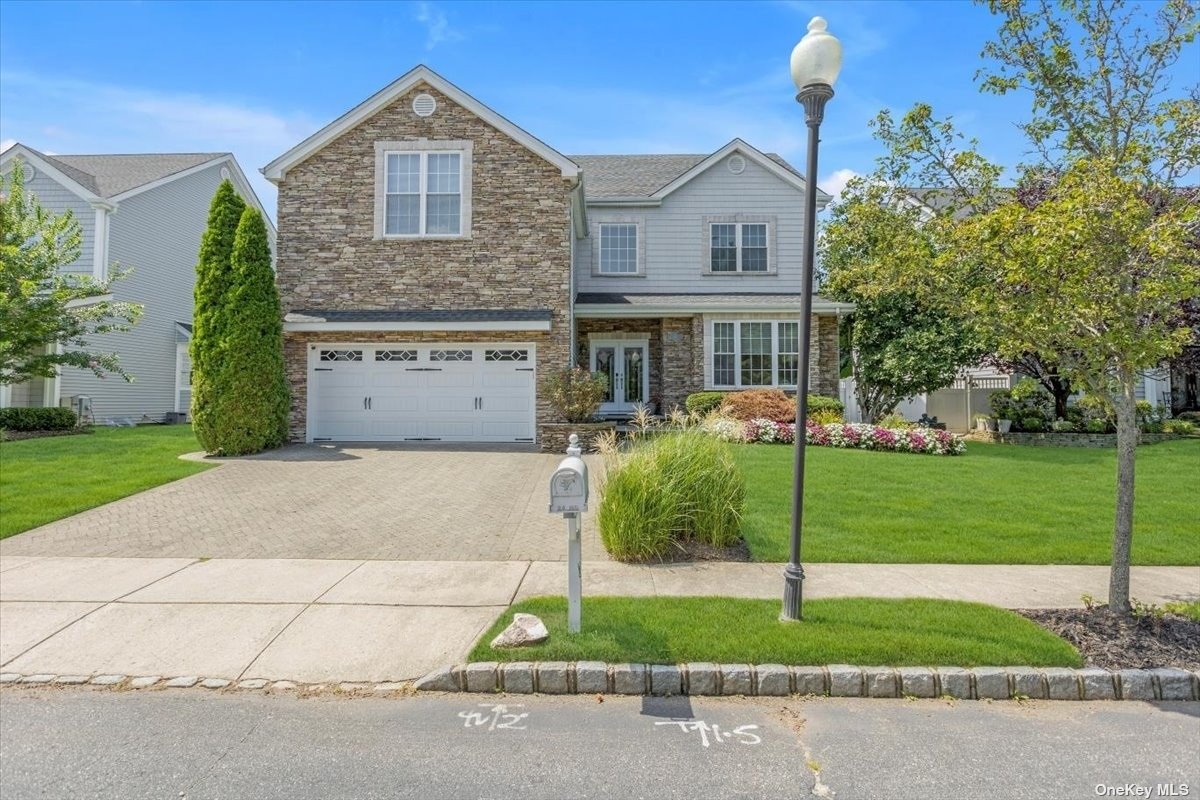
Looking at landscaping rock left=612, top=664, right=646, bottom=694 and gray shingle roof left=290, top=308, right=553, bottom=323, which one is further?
gray shingle roof left=290, top=308, right=553, bottom=323

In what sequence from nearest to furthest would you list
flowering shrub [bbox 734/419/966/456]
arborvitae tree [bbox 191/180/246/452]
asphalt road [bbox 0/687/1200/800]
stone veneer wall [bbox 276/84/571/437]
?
asphalt road [bbox 0/687/1200/800] → arborvitae tree [bbox 191/180/246/452] → flowering shrub [bbox 734/419/966/456] → stone veneer wall [bbox 276/84/571/437]

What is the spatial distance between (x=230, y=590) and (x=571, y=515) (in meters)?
3.51

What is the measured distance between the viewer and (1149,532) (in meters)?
7.79

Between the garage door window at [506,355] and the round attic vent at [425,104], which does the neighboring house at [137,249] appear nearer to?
the round attic vent at [425,104]

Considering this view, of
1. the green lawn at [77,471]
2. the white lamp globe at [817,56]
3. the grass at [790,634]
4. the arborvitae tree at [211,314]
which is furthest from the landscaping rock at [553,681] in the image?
the arborvitae tree at [211,314]

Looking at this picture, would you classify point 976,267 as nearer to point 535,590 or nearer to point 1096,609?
point 1096,609

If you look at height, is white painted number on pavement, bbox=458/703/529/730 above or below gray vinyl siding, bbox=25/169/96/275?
below

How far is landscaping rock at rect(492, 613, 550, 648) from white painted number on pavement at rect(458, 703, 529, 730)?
46 centimetres

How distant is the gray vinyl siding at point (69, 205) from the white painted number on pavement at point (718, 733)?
22.2 meters

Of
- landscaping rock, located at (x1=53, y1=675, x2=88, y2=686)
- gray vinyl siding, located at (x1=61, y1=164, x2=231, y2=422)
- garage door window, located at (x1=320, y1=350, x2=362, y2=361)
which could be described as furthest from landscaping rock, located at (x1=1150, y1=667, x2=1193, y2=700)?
gray vinyl siding, located at (x1=61, y1=164, x2=231, y2=422)

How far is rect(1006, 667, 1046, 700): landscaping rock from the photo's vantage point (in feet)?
13.5

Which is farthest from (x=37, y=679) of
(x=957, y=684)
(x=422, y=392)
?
(x=422, y=392)

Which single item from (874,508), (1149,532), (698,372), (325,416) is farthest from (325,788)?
(698,372)

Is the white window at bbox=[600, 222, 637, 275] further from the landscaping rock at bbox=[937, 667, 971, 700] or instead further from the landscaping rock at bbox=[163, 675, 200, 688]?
the landscaping rock at bbox=[163, 675, 200, 688]
